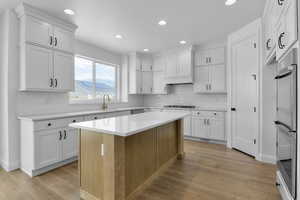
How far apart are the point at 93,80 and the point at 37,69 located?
1.71 m

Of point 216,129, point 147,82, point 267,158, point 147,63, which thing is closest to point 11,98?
point 147,82

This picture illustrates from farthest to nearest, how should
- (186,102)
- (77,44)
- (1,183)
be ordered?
(186,102) → (77,44) → (1,183)

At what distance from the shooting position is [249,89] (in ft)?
10.3

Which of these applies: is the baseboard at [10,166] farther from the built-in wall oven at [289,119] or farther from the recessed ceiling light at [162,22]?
the built-in wall oven at [289,119]

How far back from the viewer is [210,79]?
169 inches

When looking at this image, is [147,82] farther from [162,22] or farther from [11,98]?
[11,98]

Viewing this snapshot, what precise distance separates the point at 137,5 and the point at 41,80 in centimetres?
207

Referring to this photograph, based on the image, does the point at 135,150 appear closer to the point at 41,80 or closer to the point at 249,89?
the point at 41,80

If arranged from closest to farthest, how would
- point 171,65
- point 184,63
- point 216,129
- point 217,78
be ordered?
point 216,129 → point 217,78 → point 184,63 → point 171,65

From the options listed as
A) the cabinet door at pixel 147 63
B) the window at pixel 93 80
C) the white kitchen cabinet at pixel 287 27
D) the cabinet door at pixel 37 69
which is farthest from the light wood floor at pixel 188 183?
the cabinet door at pixel 147 63

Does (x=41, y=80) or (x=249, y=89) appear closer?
(x=41, y=80)

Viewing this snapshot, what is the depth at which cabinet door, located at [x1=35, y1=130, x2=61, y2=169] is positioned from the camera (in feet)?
7.79

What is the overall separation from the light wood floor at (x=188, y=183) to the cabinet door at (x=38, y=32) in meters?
2.19

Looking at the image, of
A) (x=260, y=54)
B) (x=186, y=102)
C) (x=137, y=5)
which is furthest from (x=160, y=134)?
(x=186, y=102)
